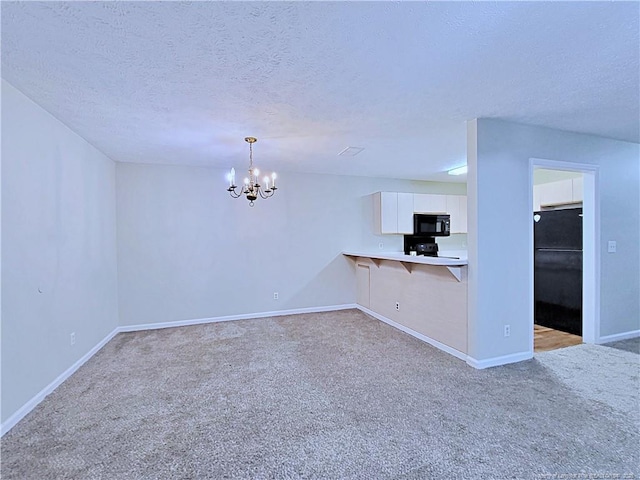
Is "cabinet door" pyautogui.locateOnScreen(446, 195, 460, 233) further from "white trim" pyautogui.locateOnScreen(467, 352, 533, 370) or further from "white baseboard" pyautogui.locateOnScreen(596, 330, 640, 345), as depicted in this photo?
"white trim" pyautogui.locateOnScreen(467, 352, 533, 370)

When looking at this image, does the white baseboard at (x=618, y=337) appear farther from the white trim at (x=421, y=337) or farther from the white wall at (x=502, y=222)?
the white trim at (x=421, y=337)

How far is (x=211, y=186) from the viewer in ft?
15.2

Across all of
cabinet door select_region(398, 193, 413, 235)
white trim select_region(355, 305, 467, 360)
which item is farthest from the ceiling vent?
white trim select_region(355, 305, 467, 360)

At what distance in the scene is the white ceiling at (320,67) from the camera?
1480 mm

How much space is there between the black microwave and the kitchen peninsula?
1.22 meters

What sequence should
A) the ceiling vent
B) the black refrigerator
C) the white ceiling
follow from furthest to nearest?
the black refrigerator < the ceiling vent < the white ceiling

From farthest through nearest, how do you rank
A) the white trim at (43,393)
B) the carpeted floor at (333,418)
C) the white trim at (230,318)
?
the white trim at (230,318), the white trim at (43,393), the carpeted floor at (333,418)

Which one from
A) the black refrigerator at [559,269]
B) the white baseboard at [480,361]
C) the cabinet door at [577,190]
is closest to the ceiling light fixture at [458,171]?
the black refrigerator at [559,269]

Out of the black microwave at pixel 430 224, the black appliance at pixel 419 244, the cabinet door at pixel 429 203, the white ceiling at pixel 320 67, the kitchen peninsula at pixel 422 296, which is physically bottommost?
the kitchen peninsula at pixel 422 296

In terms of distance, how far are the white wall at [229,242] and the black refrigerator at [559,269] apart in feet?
7.30

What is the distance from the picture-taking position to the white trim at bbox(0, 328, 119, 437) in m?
2.02

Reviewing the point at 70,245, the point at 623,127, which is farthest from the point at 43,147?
the point at 623,127

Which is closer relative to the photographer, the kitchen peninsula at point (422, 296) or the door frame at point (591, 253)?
the kitchen peninsula at point (422, 296)

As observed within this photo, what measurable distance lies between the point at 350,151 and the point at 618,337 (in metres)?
3.91
